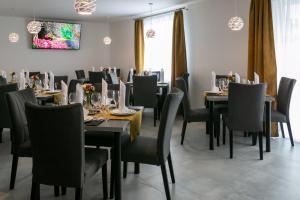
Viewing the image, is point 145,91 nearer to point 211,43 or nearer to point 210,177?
point 211,43

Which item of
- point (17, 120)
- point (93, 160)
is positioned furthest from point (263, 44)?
point (17, 120)

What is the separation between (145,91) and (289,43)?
2570 millimetres

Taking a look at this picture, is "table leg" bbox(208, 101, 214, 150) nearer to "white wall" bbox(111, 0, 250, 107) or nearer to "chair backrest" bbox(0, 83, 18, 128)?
"white wall" bbox(111, 0, 250, 107)

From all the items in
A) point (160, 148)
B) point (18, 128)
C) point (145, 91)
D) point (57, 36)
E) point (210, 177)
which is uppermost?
point (57, 36)

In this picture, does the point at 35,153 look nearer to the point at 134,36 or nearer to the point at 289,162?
the point at 289,162

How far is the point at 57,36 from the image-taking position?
29.2ft

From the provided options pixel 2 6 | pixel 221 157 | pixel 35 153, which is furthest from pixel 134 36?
pixel 35 153

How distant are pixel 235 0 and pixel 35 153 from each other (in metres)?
4.63

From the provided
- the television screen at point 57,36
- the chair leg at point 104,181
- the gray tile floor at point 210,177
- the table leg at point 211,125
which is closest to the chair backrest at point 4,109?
the gray tile floor at point 210,177

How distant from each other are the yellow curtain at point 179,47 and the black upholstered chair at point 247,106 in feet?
10.3

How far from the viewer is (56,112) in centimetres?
193

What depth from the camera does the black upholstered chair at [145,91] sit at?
5711mm

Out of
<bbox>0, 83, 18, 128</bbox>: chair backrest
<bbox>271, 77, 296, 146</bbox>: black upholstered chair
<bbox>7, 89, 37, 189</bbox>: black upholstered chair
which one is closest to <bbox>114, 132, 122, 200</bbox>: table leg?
<bbox>7, 89, 37, 189</bbox>: black upholstered chair

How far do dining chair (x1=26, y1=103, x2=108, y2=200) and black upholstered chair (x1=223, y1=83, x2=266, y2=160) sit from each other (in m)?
2.17
